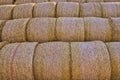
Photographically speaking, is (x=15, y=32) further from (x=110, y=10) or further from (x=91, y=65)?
(x=110, y=10)

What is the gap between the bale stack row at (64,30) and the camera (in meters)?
→ 1.43

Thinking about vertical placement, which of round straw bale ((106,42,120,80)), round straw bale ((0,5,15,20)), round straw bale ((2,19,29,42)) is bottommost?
round straw bale ((106,42,120,80))

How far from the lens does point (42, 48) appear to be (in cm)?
118

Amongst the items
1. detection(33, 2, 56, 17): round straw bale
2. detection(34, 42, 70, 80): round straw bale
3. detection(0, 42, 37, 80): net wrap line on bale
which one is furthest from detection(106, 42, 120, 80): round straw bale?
detection(33, 2, 56, 17): round straw bale

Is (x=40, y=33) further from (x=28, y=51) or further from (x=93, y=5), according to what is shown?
(x=93, y=5)

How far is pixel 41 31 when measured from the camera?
1.46 m

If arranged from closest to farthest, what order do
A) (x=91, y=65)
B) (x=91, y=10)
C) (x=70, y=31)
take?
(x=91, y=65) < (x=70, y=31) < (x=91, y=10)

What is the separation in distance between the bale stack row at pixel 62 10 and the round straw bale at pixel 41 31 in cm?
24

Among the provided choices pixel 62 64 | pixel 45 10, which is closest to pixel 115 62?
pixel 62 64

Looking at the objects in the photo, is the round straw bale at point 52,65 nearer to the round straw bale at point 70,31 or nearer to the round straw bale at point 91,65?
the round straw bale at point 91,65

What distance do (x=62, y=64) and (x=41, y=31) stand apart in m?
0.41

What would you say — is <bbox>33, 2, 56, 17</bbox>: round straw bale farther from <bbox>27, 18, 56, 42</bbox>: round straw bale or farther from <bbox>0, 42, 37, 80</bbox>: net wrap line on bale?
<bbox>0, 42, 37, 80</bbox>: net wrap line on bale

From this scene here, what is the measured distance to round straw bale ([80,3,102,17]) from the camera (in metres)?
1.69

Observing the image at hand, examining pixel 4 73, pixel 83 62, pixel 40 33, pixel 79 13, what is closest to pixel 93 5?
pixel 79 13
